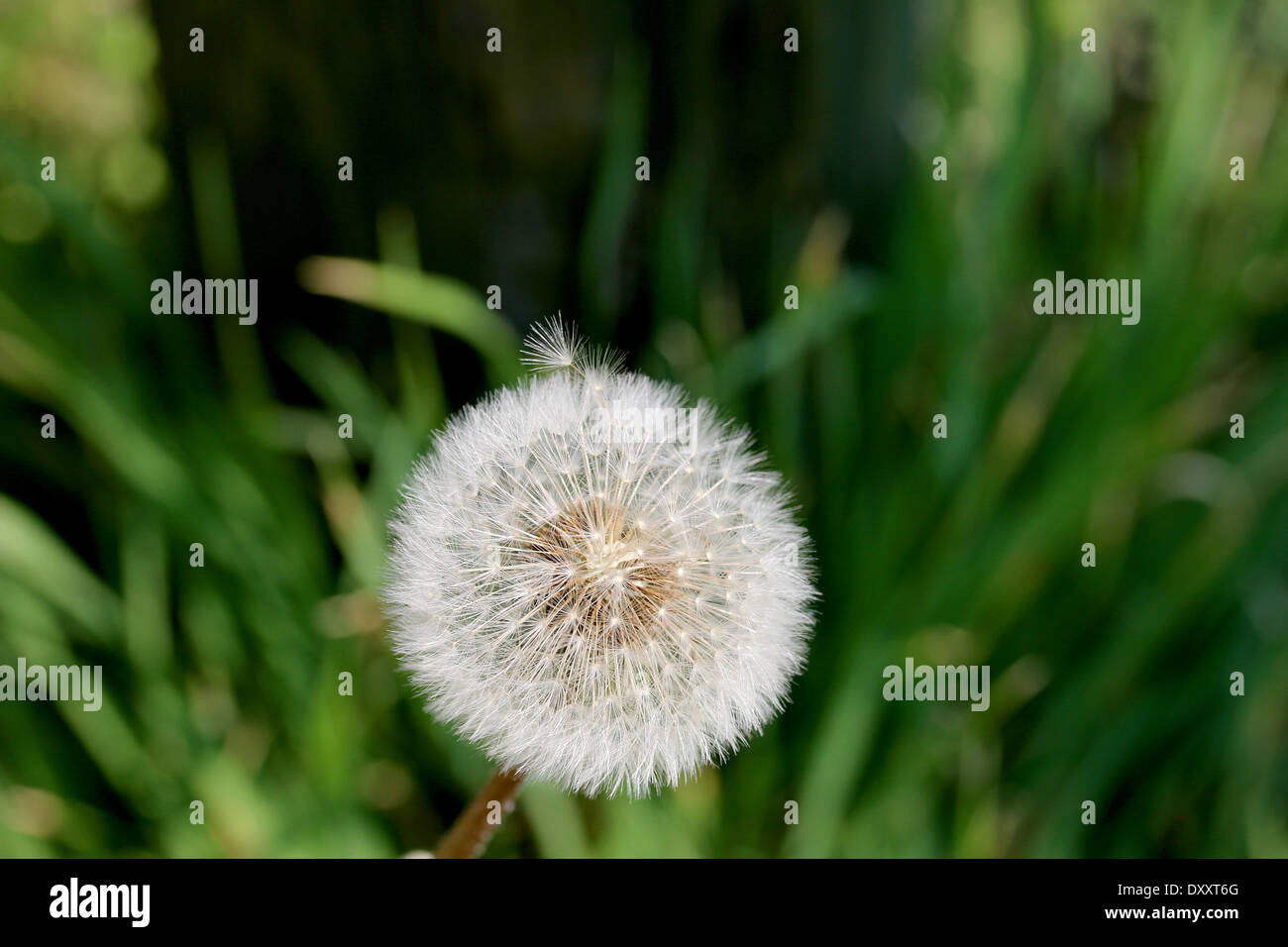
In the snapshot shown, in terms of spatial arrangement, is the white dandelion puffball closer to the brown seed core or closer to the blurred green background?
the brown seed core

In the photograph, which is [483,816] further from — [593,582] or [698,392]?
[698,392]

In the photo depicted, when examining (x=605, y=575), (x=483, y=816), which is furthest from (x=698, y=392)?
(x=483, y=816)

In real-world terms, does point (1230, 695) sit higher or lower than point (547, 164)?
lower

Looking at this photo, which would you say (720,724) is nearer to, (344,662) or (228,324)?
(344,662)

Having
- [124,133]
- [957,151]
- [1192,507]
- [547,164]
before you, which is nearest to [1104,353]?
[1192,507]

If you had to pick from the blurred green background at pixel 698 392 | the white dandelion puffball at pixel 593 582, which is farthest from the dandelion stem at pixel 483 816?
the blurred green background at pixel 698 392
